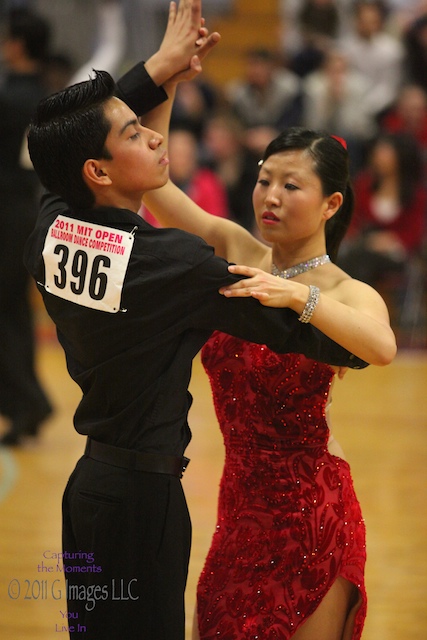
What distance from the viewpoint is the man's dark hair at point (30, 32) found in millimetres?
5855

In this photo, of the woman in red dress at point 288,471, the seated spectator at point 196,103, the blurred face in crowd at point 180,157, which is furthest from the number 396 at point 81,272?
the seated spectator at point 196,103

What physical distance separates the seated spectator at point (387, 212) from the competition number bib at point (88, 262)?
5.95m

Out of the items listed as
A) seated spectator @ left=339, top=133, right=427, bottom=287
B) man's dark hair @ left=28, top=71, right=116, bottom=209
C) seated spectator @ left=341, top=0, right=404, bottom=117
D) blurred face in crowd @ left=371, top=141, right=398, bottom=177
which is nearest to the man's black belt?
man's dark hair @ left=28, top=71, right=116, bottom=209

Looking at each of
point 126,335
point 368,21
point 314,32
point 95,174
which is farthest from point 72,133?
point 314,32

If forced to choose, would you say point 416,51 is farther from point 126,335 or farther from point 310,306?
point 126,335

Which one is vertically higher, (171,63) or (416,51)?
(416,51)

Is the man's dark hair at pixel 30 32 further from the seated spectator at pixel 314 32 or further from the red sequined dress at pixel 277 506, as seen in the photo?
the seated spectator at pixel 314 32

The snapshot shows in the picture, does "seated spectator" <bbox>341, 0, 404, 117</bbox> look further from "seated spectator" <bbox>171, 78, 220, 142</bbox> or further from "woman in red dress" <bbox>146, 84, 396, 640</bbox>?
"woman in red dress" <bbox>146, 84, 396, 640</bbox>

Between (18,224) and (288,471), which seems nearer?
(288,471)

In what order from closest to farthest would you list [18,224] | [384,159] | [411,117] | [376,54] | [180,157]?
[18,224] → [180,157] → [384,159] → [411,117] → [376,54]

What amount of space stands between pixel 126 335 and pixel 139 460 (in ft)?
0.95

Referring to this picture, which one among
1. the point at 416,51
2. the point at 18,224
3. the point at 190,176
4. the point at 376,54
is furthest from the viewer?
the point at 376,54

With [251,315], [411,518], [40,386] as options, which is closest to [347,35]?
[40,386]

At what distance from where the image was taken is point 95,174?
238 centimetres
